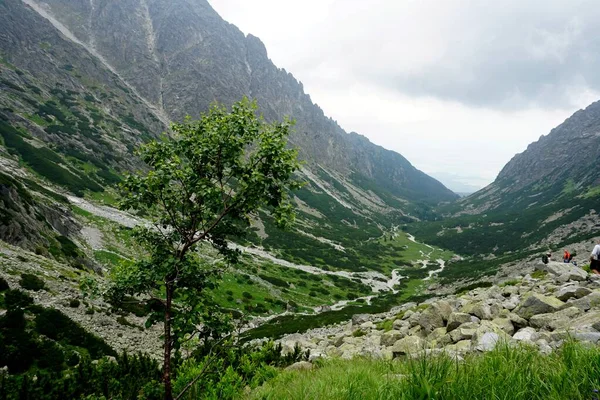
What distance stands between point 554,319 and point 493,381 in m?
8.31

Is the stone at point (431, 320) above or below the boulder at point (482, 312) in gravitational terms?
below

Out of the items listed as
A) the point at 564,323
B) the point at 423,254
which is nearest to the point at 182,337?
→ the point at 564,323

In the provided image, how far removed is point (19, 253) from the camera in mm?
30250

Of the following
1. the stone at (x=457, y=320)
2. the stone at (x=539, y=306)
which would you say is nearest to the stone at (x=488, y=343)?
the stone at (x=539, y=306)

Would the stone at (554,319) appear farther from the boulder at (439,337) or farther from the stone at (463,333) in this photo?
→ the boulder at (439,337)

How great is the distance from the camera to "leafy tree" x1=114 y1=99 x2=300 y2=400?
790 centimetres

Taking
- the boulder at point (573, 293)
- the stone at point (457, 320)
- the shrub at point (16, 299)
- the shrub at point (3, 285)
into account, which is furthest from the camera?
the shrub at point (3, 285)

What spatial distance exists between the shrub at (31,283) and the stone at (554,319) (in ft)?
103

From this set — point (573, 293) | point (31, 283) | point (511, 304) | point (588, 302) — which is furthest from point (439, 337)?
point (31, 283)

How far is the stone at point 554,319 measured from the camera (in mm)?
9299

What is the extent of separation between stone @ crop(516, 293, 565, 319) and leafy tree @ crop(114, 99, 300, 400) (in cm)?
945

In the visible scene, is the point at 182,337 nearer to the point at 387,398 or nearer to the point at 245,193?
the point at 245,193

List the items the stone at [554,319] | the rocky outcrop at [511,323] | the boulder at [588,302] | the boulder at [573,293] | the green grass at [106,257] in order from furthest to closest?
1. the green grass at [106,257]
2. the boulder at [573,293]
3. the boulder at [588,302]
4. the stone at [554,319]
5. the rocky outcrop at [511,323]

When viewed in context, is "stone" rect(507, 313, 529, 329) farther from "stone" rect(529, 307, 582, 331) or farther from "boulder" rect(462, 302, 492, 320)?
"boulder" rect(462, 302, 492, 320)
